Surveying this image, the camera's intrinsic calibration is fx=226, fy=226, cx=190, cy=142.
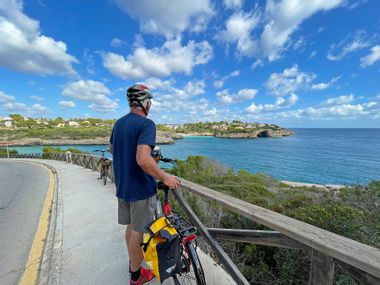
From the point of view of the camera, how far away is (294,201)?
674 cm

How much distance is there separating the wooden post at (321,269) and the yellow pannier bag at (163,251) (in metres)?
0.94

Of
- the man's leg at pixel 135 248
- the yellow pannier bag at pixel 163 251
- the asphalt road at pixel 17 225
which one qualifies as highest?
the yellow pannier bag at pixel 163 251

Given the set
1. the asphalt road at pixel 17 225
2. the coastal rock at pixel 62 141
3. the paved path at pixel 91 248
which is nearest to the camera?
the paved path at pixel 91 248

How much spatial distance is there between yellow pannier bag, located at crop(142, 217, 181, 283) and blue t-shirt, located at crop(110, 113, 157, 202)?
17.8 inches

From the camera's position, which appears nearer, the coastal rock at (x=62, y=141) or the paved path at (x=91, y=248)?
the paved path at (x=91, y=248)

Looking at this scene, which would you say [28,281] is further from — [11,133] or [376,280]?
[11,133]

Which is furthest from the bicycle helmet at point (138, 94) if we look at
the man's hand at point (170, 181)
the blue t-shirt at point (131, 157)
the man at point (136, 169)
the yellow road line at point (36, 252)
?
the yellow road line at point (36, 252)

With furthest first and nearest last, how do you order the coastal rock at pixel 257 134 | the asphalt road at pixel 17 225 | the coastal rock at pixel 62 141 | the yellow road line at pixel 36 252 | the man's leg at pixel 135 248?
the coastal rock at pixel 257 134
the coastal rock at pixel 62 141
the asphalt road at pixel 17 225
the yellow road line at pixel 36 252
the man's leg at pixel 135 248

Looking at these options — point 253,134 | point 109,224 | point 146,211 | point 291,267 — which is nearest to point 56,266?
point 109,224

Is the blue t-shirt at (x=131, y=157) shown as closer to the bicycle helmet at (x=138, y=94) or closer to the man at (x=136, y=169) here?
the man at (x=136, y=169)

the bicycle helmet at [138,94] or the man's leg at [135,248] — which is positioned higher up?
the bicycle helmet at [138,94]

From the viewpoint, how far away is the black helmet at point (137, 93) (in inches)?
84.2

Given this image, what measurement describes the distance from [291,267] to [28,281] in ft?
11.5

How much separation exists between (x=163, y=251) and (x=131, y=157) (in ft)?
2.77
